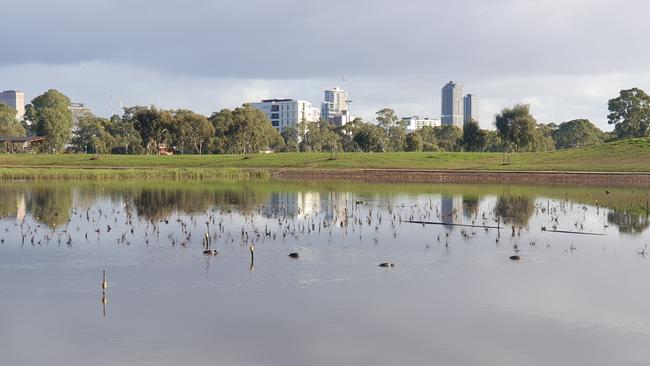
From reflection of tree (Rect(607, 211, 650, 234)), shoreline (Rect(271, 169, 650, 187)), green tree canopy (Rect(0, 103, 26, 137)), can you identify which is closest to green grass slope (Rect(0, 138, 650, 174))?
shoreline (Rect(271, 169, 650, 187))

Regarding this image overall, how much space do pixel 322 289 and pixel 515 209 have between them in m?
34.0

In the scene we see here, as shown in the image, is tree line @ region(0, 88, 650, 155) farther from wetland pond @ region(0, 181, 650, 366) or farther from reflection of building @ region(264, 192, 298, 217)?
wetland pond @ region(0, 181, 650, 366)

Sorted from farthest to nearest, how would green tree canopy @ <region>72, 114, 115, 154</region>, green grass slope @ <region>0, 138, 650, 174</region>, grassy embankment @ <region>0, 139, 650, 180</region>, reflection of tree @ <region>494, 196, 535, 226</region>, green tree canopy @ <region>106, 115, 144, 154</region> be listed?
green tree canopy @ <region>106, 115, 144, 154</region> → green tree canopy @ <region>72, 114, 115, 154</region> → green grass slope @ <region>0, 138, 650, 174</region> → grassy embankment @ <region>0, 139, 650, 180</region> → reflection of tree @ <region>494, 196, 535, 226</region>

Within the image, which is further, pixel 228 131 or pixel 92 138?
pixel 92 138

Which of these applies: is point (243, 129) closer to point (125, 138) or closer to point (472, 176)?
point (125, 138)

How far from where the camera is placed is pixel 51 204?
56.9 m

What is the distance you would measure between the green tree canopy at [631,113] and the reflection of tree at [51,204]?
143 m

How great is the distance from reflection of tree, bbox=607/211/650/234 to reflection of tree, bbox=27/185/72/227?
114 feet

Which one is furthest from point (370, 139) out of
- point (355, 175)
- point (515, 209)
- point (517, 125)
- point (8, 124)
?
point (515, 209)

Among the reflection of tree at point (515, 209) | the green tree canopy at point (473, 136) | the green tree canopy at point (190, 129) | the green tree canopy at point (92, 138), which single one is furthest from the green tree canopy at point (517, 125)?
the green tree canopy at point (92, 138)

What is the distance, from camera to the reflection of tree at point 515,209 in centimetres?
4951

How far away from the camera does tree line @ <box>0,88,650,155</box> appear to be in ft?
510

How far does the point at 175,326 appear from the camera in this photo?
2105 cm

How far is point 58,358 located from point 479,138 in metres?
159
